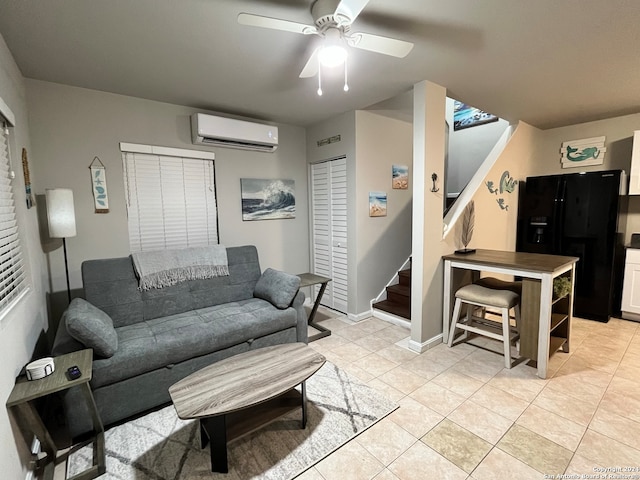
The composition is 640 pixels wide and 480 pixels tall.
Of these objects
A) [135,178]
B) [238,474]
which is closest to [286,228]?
[135,178]

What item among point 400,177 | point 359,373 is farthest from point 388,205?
point 359,373

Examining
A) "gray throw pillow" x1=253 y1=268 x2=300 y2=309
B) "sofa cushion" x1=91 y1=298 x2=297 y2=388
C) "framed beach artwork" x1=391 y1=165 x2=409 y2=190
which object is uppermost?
"framed beach artwork" x1=391 y1=165 x2=409 y2=190

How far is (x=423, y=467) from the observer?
157 centimetres

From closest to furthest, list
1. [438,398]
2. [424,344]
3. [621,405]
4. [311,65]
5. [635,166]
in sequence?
[311,65] < [621,405] < [438,398] < [424,344] < [635,166]

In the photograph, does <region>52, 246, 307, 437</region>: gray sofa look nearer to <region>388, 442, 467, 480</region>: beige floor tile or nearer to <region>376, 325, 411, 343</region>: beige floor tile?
<region>376, 325, 411, 343</region>: beige floor tile

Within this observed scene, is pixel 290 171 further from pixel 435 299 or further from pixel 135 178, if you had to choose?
pixel 435 299

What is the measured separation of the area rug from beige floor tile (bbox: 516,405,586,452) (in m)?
0.83

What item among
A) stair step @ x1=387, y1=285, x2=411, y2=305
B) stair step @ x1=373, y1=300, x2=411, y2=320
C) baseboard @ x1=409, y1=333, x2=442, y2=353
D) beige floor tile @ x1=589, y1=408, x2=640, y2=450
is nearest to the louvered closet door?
stair step @ x1=373, y1=300, x2=411, y2=320

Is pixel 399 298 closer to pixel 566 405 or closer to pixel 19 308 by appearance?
pixel 566 405

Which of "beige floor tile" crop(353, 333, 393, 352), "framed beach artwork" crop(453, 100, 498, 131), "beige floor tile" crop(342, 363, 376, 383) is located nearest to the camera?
"beige floor tile" crop(342, 363, 376, 383)

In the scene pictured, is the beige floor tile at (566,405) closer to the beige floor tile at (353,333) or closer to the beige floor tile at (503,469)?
the beige floor tile at (503,469)

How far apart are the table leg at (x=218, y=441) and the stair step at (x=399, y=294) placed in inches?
103

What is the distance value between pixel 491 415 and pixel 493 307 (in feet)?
2.94

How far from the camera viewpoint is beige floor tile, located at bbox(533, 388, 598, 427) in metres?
1.91
